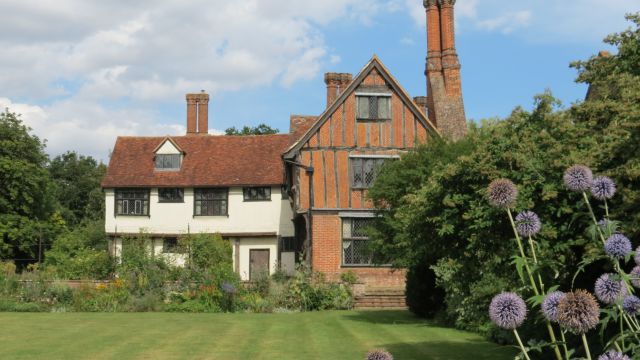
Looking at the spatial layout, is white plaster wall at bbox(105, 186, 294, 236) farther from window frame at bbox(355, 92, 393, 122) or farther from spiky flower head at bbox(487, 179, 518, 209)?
spiky flower head at bbox(487, 179, 518, 209)

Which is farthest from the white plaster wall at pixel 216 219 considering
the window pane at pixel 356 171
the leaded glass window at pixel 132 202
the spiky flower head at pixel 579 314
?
the spiky flower head at pixel 579 314

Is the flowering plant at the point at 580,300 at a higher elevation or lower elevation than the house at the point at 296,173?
lower

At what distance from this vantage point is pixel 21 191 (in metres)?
41.5

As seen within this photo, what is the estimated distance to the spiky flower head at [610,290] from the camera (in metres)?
4.60

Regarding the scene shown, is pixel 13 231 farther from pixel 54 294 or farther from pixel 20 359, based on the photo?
pixel 20 359

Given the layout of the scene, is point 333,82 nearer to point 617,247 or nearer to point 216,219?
point 216,219

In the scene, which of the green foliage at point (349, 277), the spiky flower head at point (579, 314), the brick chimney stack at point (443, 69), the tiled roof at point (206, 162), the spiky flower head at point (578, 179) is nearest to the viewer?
the spiky flower head at point (579, 314)

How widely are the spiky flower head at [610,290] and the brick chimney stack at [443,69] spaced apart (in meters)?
28.7

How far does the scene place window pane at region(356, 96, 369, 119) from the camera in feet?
96.8

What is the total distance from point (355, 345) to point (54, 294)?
1415 centimetres

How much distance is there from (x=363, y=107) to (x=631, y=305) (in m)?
25.1

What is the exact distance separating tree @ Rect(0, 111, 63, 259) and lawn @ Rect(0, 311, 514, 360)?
21119mm

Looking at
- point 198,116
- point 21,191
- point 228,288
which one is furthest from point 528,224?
point 21,191

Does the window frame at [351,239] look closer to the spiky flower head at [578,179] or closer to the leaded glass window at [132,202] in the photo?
the leaded glass window at [132,202]
